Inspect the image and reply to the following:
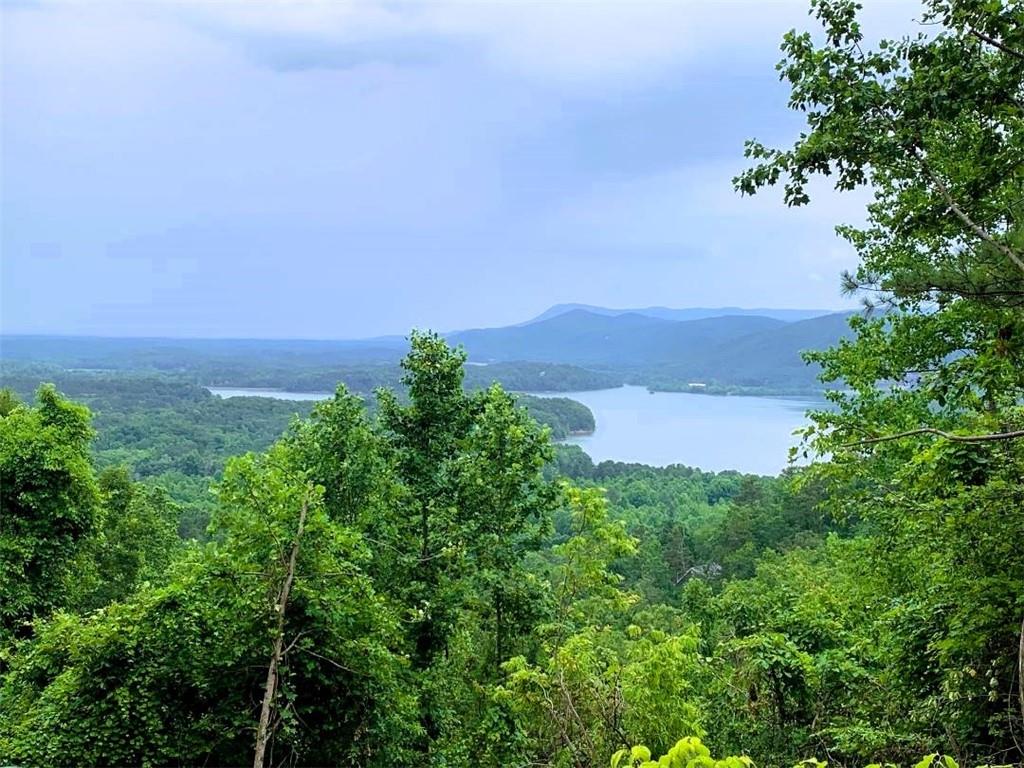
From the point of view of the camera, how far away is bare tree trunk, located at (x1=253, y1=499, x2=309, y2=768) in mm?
4902

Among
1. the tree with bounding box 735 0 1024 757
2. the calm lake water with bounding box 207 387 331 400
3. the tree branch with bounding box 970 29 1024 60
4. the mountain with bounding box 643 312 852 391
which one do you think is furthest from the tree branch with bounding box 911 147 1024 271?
the mountain with bounding box 643 312 852 391

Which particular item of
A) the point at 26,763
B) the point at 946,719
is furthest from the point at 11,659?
the point at 946,719

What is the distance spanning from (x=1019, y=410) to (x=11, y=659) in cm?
835

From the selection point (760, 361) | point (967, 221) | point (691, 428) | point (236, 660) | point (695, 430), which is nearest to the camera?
point (967, 221)

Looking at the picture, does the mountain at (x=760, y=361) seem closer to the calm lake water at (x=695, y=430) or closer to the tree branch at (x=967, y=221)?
the calm lake water at (x=695, y=430)

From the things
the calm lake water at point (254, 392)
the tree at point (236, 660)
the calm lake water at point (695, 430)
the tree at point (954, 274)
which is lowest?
the calm lake water at point (695, 430)

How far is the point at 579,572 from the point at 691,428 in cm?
9087

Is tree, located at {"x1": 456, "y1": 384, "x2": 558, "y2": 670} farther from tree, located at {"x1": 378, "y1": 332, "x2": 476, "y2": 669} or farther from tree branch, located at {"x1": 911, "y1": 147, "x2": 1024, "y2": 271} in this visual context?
tree branch, located at {"x1": 911, "y1": 147, "x2": 1024, "y2": 271}

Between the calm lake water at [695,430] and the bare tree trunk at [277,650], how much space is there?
51.9 metres

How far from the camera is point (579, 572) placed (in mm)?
8867

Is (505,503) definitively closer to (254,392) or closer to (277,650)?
(277,650)

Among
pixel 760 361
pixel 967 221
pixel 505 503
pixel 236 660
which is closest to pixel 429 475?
pixel 505 503

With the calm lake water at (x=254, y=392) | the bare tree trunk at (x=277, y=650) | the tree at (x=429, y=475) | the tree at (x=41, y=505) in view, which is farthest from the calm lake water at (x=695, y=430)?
the bare tree trunk at (x=277, y=650)

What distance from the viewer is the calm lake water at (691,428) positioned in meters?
72.4
